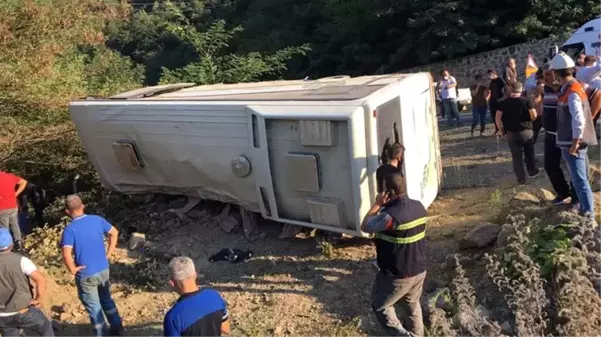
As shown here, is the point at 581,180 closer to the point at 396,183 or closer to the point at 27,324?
the point at 396,183

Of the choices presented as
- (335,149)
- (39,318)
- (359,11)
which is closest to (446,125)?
(335,149)

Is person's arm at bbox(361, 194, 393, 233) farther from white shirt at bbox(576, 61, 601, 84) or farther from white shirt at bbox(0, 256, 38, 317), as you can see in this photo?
white shirt at bbox(576, 61, 601, 84)

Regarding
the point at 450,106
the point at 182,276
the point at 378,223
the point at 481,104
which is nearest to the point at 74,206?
the point at 182,276

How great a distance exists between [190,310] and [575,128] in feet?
12.7

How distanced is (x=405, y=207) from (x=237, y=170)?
2653 millimetres

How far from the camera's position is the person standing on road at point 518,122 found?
746cm

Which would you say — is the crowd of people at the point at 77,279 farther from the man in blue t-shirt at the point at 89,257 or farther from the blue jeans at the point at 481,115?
the blue jeans at the point at 481,115

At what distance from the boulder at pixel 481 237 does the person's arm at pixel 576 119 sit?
3.35 ft

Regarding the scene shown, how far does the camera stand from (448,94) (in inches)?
544

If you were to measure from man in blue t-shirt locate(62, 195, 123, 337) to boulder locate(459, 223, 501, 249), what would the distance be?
131 inches

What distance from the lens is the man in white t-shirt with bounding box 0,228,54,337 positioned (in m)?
4.57

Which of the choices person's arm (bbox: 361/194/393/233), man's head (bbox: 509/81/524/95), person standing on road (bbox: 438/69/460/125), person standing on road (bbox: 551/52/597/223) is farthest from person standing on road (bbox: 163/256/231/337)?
person standing on road (bbox: 438/69/460/125)

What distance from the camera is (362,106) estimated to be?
5.48 metres

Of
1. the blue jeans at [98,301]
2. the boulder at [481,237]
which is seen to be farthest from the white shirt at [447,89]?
the blue jeans at [98,301]
